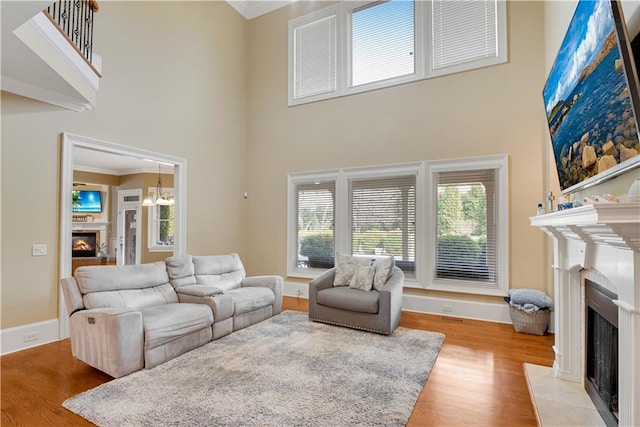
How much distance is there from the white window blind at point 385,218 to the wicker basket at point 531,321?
1485 mm

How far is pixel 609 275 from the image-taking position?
1837 mm

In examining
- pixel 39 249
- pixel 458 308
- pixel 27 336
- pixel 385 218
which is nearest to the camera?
pixel 27 336

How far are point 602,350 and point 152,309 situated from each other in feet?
12.5

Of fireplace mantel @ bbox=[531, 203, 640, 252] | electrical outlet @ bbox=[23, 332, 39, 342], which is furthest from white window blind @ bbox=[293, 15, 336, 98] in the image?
electrical outlet @ bbox=[23, 332, 39, 342]

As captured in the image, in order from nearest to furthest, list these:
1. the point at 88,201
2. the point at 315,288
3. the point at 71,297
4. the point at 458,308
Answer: the point at 71,297 → the point at 315,288 → the point at 458,308 → the point at 88,201

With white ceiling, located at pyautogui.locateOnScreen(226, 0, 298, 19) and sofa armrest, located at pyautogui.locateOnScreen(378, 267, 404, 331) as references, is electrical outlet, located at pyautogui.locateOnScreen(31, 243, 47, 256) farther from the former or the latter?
white ceiling, located at pyautogui.locateOnScreen(226, 0, 298, 19)

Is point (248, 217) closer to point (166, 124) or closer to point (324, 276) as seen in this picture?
point (166, 124)

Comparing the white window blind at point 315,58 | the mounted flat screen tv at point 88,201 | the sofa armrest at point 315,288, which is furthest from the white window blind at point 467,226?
the mounted flat screen tv at point 88,201

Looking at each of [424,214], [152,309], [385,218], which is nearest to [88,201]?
[152,309]

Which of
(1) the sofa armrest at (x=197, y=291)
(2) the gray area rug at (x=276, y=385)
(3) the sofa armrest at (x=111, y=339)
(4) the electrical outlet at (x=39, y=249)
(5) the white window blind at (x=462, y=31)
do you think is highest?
(5) the white window blind at (x=462, y=31)

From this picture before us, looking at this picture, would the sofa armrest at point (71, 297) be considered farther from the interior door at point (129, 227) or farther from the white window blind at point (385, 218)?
the interior door at point (129, 227)

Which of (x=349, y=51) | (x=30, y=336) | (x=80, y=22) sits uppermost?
(x=349, y=51)

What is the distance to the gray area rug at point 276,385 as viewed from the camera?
7.13 ft

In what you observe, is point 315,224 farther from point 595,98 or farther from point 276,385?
point 595,98
